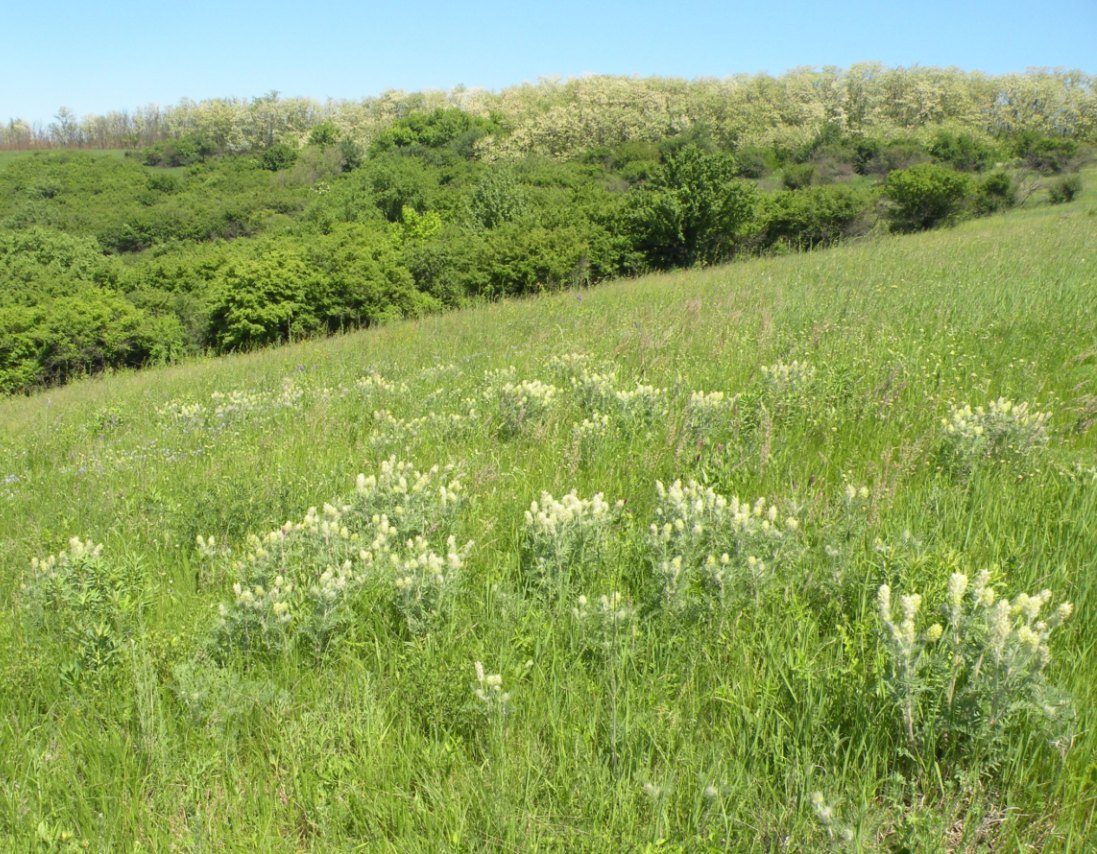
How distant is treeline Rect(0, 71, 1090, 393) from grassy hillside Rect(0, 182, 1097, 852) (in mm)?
12030

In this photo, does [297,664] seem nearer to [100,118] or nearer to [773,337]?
[773,337]

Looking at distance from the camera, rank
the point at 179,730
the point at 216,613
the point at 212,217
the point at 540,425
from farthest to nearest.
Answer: the point at 212,217
the point at 540,425
the point at 216,613
the point at 179,730

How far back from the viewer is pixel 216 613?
2547mm

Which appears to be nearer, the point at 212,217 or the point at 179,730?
the point at 179,730

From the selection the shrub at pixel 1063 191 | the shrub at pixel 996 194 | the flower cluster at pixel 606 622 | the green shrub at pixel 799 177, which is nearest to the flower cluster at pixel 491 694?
the flower cluster at pixel 606 622

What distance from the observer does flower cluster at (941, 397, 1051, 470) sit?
3.15 m

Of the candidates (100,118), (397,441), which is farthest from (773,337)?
(100,118)

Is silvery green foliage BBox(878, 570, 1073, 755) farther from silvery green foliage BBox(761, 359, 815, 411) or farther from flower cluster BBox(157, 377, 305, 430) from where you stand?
flower cluster BBox(157, 377, 305, 430)

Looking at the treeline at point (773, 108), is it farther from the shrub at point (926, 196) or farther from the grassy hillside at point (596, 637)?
the grassy hillside at point (596, 637)

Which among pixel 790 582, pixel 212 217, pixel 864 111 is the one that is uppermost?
pixel 864 111

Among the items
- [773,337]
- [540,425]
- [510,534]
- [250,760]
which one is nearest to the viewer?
[250,760]

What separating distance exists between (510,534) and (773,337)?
3572mm

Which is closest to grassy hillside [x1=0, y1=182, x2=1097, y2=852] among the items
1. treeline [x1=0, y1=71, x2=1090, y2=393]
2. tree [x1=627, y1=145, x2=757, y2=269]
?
treeline [x1=0, y1=71, x2=1090, y2=393]

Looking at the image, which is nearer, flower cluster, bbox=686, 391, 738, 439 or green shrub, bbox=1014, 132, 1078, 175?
flower cluster, bbox=686, 391, 738, 439
